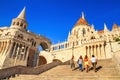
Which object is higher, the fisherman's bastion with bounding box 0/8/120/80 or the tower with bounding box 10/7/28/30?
the tower with bounding box 10/7/28/30

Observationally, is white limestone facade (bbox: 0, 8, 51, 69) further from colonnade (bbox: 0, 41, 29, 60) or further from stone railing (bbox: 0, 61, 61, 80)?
stone railing (bbox: 0, 61, 61, 80)

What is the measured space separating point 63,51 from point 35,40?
9472 millimetres

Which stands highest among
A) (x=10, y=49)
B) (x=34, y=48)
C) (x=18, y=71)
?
(x=34, y=48)

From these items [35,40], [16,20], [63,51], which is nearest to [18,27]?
[16,20]

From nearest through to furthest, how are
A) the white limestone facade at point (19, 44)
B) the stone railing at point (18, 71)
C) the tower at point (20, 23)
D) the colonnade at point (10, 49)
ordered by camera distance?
the stone railing at point (18, 71)
the white limestone facade at point (19, 44)
the colonnade at point (10, 49)
the tower at point (20, 23)

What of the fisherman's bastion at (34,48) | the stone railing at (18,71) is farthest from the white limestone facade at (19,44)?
the stone railing at (18,71)

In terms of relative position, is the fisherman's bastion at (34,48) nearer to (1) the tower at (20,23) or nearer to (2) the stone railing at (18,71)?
(1) the tower at (20,23)

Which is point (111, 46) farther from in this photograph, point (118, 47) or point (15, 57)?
point (15, 57)

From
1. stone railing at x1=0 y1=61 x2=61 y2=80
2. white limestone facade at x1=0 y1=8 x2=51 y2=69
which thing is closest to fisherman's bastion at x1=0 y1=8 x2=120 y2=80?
white limestone facade at x1=0 y1=8 x2=51 y2=69

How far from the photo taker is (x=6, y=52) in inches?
1062

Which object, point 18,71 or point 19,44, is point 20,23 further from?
point 18,71

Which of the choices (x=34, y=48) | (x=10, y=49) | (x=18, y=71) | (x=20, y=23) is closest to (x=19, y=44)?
(x=10, y=49)

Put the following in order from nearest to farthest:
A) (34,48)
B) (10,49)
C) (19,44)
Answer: (10,49) < (19,44) < (34,48)

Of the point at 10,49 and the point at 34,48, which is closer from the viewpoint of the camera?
the point at 10,49
